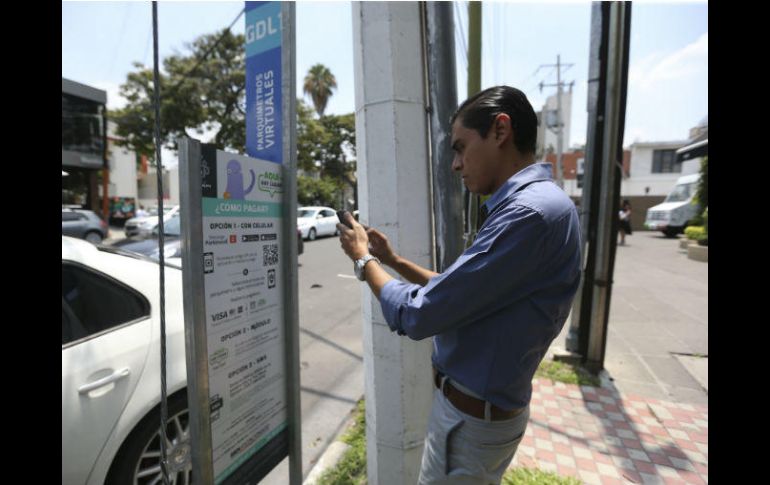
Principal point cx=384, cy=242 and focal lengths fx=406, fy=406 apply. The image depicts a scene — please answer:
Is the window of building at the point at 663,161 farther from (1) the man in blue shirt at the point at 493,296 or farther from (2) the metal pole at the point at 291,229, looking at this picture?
(2) the metal pole at the point at 291,229

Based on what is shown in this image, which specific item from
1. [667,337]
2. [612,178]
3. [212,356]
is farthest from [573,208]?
[667,337]

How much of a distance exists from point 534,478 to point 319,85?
90.4 ft

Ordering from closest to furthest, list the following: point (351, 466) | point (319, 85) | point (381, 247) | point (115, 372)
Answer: point (381, 247) < point (115, 372) < point (351, 466) < point (319, 85)

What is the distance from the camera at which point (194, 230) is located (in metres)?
1.27

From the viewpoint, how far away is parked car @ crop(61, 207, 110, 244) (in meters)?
13.1

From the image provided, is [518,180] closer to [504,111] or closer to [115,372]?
[504,111]

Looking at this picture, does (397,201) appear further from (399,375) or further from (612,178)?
(612,178)

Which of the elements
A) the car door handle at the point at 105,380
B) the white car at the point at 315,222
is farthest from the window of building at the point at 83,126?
the car door handle at the point at 105,380

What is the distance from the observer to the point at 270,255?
166 cm

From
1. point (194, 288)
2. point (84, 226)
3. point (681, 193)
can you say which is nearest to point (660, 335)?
point (194, 288)

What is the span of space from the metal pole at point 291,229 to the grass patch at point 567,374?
2.54m
